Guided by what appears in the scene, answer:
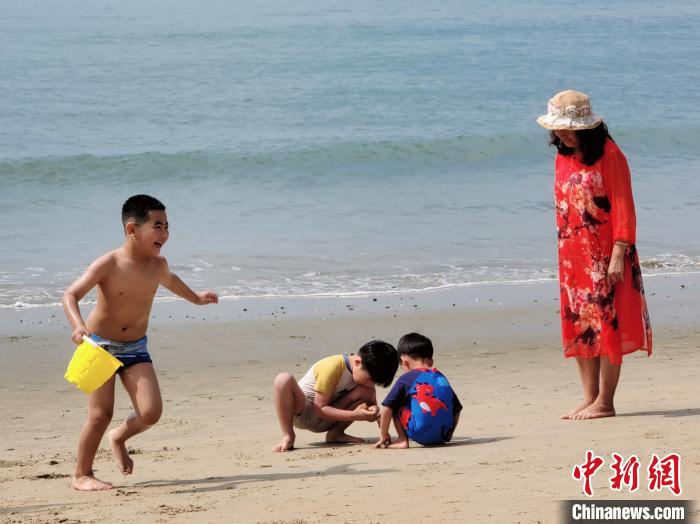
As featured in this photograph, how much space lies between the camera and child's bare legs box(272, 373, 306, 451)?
18.4ft

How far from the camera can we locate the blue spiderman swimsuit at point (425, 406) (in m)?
5.49

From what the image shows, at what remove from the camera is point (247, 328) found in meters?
9.05

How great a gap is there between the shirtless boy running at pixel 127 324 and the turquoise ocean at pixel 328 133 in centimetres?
514

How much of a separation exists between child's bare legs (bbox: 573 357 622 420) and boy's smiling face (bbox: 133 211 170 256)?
7.70ft

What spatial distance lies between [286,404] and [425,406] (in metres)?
0.68

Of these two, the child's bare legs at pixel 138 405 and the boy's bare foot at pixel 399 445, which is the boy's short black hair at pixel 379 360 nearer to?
the boy's bare foot at pixel 399 445

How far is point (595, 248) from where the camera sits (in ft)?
19.3

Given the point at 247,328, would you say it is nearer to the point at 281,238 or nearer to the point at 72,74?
the point at 281,238

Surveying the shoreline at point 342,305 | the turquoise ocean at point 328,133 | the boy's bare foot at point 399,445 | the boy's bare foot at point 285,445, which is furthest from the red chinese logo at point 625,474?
the turquoise ocean at point 328,133

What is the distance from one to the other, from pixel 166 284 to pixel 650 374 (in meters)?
3.49

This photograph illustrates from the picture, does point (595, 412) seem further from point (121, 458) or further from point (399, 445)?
point (121, 458)

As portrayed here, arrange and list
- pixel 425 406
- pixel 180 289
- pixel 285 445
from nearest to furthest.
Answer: pixel 180 289 → pixel 425 406 → pixel 285 445

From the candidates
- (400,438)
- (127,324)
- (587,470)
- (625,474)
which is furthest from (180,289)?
(625,474)

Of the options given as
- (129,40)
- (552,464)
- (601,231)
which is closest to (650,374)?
(601,231)
